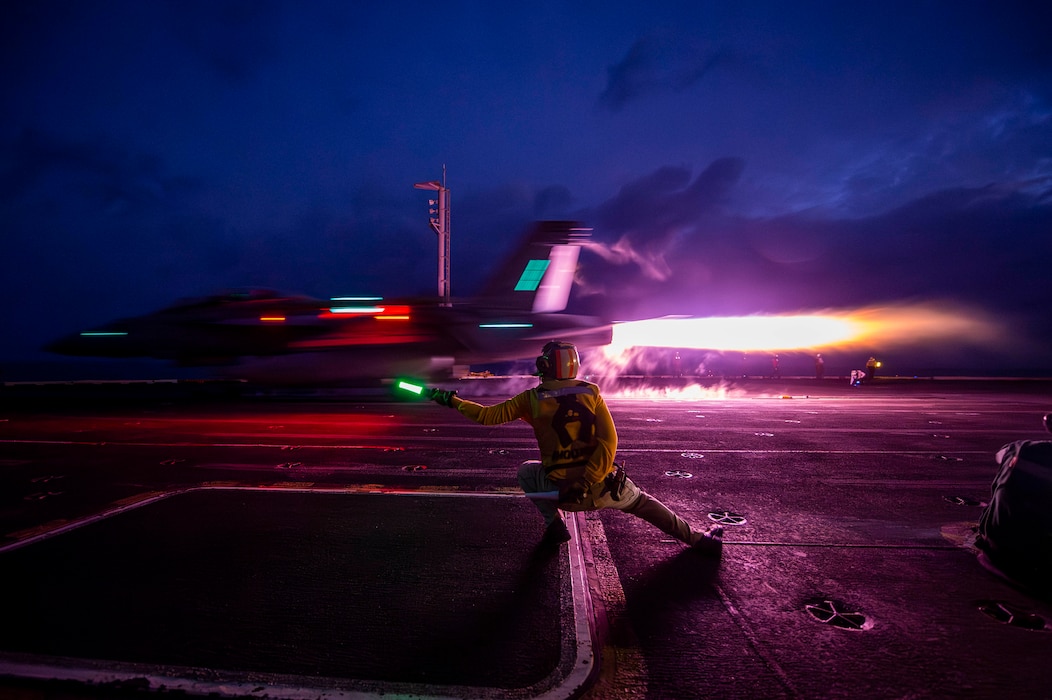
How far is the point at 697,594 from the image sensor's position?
10.7 feet

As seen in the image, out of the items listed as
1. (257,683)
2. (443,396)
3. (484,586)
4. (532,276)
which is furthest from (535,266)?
(257,683)

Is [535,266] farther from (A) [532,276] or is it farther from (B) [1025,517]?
(B) [1025,517]

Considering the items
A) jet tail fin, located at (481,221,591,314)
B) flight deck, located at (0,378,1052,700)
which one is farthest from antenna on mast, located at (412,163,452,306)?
flight deck, located at (0,378,1052,700)

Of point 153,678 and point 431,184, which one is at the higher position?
point 431,184

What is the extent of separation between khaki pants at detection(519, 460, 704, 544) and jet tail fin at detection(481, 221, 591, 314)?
477 inches

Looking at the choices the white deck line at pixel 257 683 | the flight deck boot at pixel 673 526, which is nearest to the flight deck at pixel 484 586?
the white deck line at pixel 257 683

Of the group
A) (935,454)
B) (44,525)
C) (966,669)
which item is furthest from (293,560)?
(935,454)

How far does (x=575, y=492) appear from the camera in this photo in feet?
11.5

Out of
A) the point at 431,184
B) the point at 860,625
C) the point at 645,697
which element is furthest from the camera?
the point at 431,184

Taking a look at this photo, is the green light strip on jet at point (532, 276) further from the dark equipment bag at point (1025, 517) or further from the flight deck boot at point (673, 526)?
the dark equipment bag at point (1025, 517)

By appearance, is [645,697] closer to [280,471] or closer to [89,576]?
[89,576]

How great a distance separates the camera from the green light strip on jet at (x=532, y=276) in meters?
15.8

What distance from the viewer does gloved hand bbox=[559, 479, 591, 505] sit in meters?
3.49

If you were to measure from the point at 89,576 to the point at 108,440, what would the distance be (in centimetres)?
766
